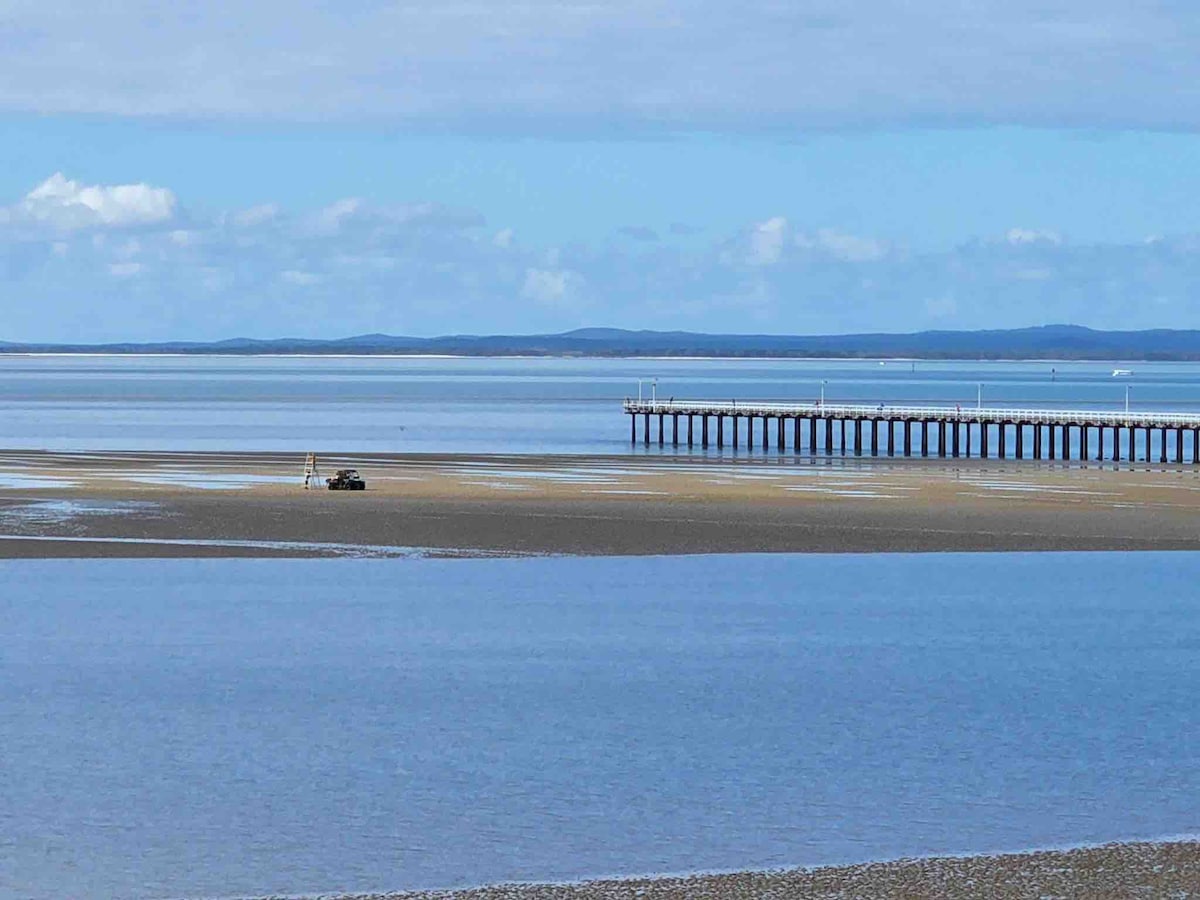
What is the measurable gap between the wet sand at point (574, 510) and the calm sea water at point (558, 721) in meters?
3.85

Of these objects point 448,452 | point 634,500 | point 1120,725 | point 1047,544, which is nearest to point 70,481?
point 634,500

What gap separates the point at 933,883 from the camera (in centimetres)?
1333

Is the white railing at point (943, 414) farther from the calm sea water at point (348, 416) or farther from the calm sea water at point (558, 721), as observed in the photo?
the calm sea water at point (558, 721)

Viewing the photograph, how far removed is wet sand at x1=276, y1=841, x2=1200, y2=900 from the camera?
1298 centimetres

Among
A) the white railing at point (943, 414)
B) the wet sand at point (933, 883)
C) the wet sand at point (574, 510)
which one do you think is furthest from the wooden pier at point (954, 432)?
the wet sand at point (933, 883)

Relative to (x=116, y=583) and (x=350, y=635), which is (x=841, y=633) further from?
(x=116, y=583)

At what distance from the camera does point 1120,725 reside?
19.8 metres

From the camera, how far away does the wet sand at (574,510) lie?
122 ft

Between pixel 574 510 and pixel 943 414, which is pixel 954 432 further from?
pixel 574 510

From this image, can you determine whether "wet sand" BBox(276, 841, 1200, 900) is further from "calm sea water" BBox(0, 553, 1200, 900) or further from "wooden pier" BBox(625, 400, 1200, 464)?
"wooden pier" BBox(625, 400, 1200, 464)

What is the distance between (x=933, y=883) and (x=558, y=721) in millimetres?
7246

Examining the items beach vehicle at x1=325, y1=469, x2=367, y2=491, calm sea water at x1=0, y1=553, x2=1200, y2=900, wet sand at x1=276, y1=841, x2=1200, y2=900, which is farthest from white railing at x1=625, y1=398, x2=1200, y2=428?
wet sand at x1=276, y1=841, x2=1200, y2=900

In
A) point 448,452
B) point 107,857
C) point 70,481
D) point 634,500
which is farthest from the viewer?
point 448,452

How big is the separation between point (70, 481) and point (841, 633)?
3124 centimetres
